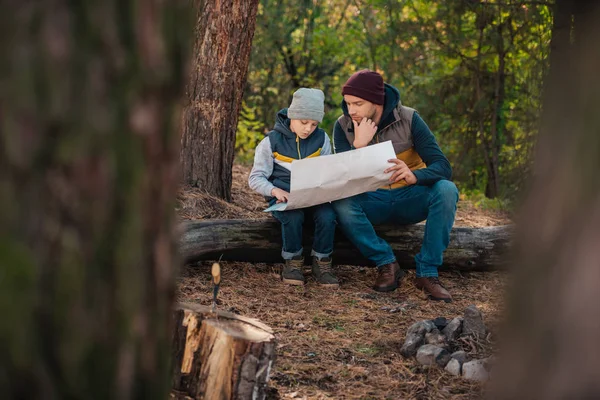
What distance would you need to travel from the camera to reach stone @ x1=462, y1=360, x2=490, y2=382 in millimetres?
3242

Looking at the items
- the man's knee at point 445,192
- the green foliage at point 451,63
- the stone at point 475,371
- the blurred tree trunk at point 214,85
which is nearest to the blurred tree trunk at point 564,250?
the stone at point 475,371

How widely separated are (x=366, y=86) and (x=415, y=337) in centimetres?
183

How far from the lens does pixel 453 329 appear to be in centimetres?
369

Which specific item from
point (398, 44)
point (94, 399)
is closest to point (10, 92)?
point (94, 399)

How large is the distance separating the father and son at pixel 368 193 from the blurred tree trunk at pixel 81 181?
331cm

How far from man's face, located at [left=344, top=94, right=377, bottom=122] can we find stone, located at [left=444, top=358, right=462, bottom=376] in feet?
6.62

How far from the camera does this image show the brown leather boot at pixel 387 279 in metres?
4.88

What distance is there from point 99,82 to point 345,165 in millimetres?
3321

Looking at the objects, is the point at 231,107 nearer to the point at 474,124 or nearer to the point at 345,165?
the point at 345,165

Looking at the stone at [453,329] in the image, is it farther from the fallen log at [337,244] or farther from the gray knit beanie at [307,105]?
the gray knit beanie at [307,105]

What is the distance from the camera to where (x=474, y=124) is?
34.4ft

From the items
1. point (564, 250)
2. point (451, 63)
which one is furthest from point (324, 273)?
point (451, 63)

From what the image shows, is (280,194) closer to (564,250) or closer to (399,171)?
(399,171)

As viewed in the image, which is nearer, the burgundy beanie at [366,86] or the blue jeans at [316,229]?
the burgundy beanie at [366,86]
